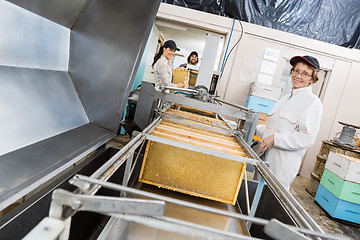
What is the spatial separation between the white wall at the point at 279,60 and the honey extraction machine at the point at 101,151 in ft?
8.77

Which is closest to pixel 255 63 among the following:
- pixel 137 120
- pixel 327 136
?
pixel 327 136

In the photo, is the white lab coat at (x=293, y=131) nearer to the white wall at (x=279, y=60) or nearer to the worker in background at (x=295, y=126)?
the worker in background at (x=295, y=126)

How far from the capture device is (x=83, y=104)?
55.4 inches

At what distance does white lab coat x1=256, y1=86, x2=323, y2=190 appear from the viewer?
1.67 metres

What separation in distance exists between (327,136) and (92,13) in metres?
4.58

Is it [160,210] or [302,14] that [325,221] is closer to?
[160,210]

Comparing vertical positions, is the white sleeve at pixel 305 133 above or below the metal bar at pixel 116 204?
above

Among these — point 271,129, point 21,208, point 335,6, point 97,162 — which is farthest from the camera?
point 335,6

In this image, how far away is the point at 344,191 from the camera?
2680 mm

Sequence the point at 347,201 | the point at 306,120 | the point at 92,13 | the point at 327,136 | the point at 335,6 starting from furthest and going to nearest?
the point at 327,136 → the point at 335,6 → the point at 347,201 → the point at 306,120 → the point at 92,13

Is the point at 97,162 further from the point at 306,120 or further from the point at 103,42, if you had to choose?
the point at 306,120

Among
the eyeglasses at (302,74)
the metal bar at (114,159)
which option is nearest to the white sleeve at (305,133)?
the eyeglasses at (302,74)

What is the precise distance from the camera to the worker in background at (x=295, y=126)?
167 centimetres

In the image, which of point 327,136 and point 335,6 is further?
point 327,136
